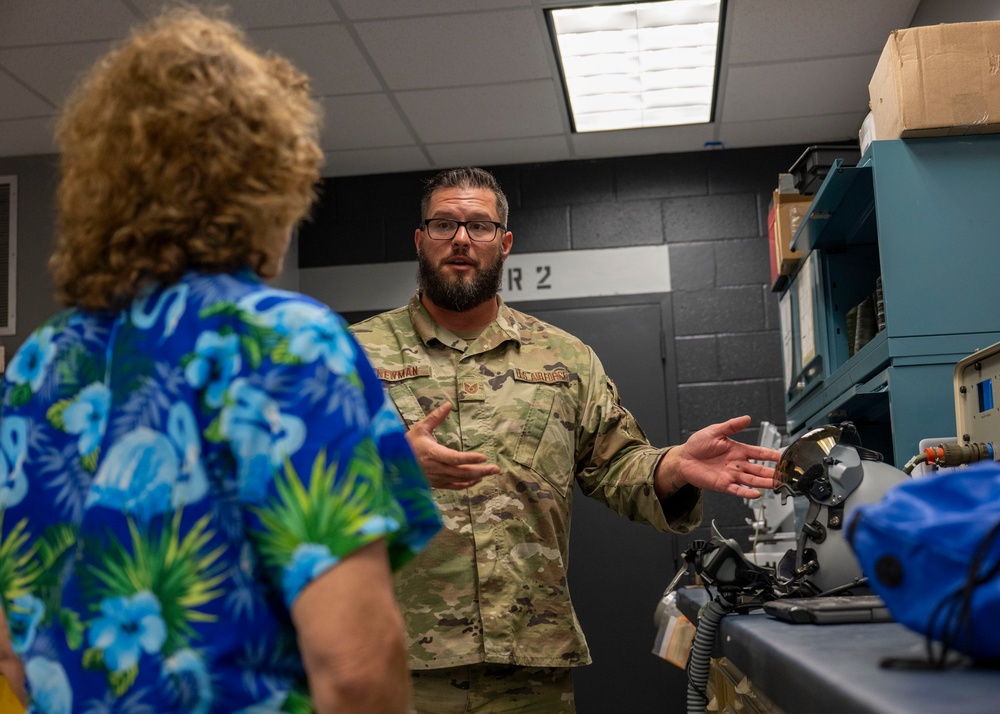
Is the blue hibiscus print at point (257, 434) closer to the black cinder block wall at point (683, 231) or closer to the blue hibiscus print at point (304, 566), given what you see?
the blue hibiscus print at point (304, 566)

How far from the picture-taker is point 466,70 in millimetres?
3744

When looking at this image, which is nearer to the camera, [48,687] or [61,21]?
[48,687]

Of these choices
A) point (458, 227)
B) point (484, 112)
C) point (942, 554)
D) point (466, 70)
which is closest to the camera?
point (942, 554)

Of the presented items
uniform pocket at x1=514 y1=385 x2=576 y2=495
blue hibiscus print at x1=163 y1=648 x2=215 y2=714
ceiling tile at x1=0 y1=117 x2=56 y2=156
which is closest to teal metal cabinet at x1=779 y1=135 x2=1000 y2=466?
uniform pocket at x1=514 y1=385 x2=576 y2=495

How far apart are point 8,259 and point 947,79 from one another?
12.2 ft

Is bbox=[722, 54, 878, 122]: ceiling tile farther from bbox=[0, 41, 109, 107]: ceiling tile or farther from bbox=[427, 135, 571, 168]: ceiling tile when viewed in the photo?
bbox=[0, 41, 109, 107]: ceiling tile

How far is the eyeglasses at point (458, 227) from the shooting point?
7.43 feet

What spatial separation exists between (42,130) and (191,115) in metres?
3.78

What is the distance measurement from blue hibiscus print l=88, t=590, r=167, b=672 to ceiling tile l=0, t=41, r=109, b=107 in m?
3.10

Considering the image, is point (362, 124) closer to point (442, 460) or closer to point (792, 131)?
point (792, 131)

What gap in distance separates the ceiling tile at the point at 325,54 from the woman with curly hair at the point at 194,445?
2609 millimetres

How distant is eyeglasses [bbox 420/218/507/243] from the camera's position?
227cm

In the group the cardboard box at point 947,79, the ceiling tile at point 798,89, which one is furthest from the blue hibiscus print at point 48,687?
the ceiling tile at point 798,89

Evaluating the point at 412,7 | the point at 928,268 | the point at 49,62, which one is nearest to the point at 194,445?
the point at 928,268
